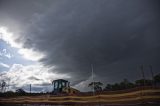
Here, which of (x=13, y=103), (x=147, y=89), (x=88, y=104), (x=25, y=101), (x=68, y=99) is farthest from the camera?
(x=13, y=103)

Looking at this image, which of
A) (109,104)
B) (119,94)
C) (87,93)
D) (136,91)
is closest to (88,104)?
(87,93)

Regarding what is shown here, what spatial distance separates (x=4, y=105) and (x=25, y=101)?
403 centimetres

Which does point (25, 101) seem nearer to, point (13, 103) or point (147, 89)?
point (13, 103)

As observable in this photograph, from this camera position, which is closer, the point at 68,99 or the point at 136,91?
the point at 136,91

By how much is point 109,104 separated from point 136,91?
243cm

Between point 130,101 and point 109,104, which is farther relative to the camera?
point 109,104

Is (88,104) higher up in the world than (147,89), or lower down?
lower down

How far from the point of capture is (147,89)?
35.8 ft

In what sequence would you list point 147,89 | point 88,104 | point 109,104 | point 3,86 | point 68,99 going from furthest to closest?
point 3,86, point 68,99, point 88,104, point 109,104, point 147,89

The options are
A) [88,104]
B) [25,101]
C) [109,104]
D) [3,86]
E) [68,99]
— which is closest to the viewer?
[109,104]

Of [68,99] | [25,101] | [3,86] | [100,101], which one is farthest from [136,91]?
[3,86]

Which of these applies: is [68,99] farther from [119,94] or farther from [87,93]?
[119,94]

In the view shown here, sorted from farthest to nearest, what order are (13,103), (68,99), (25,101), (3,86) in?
(3,86) → (13,103) → (25,101) → (68,99)

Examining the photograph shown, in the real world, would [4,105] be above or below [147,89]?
below
